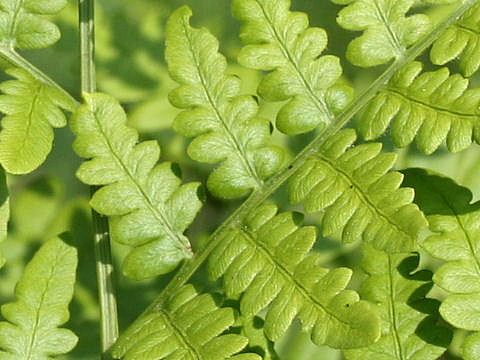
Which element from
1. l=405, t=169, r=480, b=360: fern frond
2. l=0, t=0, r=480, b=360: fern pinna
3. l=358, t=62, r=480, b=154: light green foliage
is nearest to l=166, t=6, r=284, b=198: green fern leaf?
l=0, t=0, r=480, b=360: fern pinna

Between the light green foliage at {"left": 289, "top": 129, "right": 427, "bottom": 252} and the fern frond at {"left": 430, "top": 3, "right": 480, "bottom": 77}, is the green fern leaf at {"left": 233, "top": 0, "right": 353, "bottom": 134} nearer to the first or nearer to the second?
the light green foliage at {"left": 289, "top": 129, "right": 427, "bottom": 252}

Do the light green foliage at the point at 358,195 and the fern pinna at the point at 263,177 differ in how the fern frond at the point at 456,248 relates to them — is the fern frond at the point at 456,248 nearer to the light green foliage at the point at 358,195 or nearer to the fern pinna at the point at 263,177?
the fern pinna at the point at 263,177

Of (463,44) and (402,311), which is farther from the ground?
(463,44)

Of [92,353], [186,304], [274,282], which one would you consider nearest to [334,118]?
[274,282]

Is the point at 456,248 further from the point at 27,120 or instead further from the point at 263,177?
the point at 27,120

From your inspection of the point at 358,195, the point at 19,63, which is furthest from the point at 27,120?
the point at 358,195

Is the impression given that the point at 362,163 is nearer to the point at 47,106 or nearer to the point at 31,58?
the point at 47,106

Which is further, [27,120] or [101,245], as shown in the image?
[101,245]
